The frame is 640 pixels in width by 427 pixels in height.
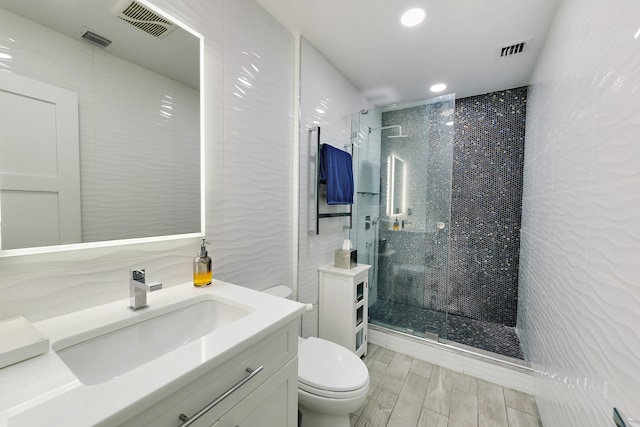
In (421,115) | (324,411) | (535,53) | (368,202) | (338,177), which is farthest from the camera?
(368,202)

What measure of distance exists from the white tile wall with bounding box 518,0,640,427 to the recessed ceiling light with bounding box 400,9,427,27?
2.25ft

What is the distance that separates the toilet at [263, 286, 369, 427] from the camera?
3.94 feet

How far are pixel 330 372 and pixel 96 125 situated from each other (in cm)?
143

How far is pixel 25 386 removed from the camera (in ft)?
1.71

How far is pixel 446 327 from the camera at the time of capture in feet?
7.70

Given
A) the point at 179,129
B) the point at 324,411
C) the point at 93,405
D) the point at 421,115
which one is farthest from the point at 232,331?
the point at 421,115

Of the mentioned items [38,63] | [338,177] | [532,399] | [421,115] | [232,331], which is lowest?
[532,399]

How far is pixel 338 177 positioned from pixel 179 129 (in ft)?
4.01

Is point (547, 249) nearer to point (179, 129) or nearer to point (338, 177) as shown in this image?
point (338, 177)

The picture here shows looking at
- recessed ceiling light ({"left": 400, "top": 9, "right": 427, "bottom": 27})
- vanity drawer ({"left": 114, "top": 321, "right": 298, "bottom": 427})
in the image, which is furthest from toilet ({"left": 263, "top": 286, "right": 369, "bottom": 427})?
recessed ceiling light ({"left": 400, "top": 9, "right": 427, "bottom": 27})

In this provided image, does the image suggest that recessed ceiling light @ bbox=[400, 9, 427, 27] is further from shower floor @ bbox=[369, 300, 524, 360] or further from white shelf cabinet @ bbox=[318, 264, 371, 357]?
shower floor @ bbox=[369, 300, 524, 360]

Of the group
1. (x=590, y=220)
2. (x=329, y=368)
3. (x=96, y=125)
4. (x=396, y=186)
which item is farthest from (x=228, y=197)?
(x=396, y=186)

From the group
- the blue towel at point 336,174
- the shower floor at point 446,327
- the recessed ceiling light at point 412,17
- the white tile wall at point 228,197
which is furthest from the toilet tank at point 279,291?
the recessed ceiling light at point 412,17

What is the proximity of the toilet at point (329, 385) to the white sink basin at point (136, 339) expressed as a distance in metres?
0.56
